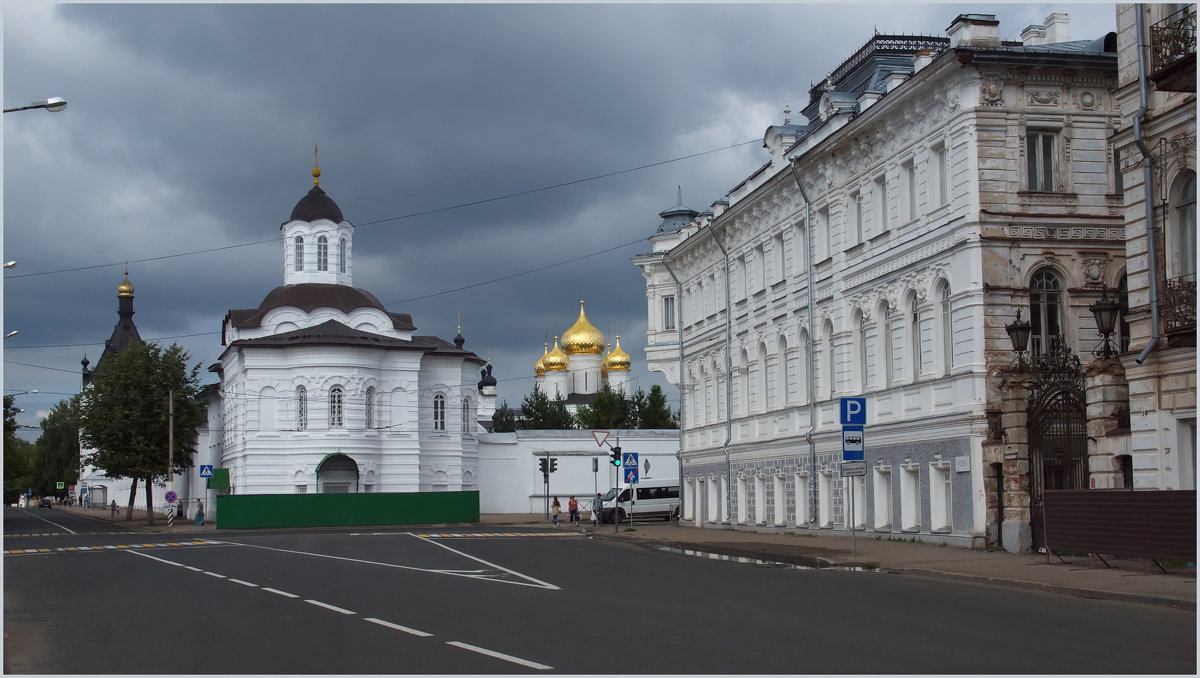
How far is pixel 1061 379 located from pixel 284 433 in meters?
48.6

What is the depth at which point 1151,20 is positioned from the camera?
69.2 ft

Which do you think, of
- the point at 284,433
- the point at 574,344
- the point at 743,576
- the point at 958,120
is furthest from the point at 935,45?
the point at 574,344

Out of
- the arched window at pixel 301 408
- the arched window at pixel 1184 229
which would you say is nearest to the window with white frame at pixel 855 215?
the arched window at pixel 1184 229

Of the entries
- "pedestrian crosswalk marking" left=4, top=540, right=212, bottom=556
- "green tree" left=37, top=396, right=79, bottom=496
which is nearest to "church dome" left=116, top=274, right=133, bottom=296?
"green tree" left=37, top=396, right=79, bottom=496

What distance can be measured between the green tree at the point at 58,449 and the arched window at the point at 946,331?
120 m

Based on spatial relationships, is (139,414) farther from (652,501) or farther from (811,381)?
(811,381)

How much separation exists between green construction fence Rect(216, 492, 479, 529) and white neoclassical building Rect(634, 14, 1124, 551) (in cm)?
2519

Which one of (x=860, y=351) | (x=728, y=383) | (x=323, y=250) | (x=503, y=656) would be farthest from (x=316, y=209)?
(x=503, y=656)

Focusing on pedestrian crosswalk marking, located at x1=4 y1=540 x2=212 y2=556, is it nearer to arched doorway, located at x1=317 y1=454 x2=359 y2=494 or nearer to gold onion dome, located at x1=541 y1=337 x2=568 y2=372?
arched doorway, located at x1=317 y1=454 x2=359 y2=494

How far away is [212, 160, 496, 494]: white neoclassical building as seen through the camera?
219ft

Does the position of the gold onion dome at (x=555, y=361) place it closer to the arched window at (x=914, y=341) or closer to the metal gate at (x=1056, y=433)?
the arched window at (x=914, y=341)

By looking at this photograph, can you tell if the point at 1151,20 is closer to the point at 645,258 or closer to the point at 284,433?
the point at 645,258

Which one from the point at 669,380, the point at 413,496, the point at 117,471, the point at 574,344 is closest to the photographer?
the point at 669,380

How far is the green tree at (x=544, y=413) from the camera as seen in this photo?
382 feet
